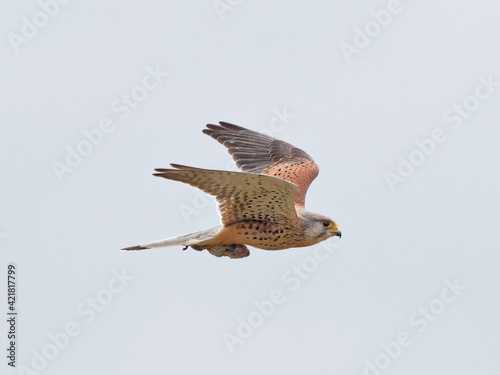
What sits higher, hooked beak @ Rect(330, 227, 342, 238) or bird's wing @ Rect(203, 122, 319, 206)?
bird's wing @ Rect(203, 122, 319, 206)

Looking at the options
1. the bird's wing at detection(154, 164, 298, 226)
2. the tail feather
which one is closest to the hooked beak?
the bird's wing at detection(154, 164, 298, 226)

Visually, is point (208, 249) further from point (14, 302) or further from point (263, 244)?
point (14, 302)

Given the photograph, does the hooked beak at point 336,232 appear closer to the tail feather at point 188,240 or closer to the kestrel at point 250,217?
the kestrel at point 250,217

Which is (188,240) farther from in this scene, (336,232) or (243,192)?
(336,232)

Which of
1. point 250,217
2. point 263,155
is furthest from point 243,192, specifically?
point 263,155

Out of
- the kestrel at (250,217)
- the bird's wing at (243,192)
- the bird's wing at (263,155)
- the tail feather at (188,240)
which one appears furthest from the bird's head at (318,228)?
the bird's wing at (263,155)

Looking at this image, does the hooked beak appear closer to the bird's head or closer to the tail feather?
the bird's head
